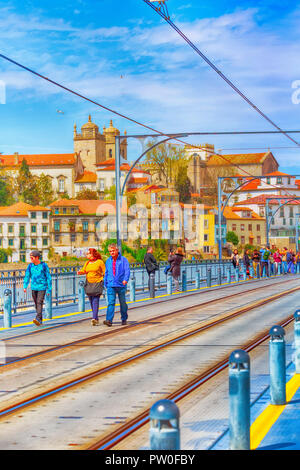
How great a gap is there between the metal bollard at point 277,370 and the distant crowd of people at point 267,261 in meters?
33.4

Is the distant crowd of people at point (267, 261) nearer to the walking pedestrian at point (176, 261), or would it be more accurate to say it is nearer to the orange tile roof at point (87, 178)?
the walking pedestrian at point (176, 261)

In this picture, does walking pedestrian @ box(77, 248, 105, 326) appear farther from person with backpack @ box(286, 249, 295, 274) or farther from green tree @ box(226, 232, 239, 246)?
green tree @ box(226, 232, 239, 246)

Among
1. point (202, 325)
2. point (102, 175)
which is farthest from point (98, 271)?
point (102, 175)

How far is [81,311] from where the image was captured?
21953 mm

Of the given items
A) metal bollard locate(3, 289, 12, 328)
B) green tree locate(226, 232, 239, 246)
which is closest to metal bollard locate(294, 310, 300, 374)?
metal bollard locate(3, 289, 12, 328)

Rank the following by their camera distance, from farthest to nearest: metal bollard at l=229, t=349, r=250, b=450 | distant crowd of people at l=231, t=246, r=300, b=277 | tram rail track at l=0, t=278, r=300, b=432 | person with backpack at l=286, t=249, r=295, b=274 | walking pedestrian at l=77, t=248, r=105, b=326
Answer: person with backpack at l=286, t=249, r=295, b=274
distant crowd of people at l=231, t=246, r=300, b=277
walking pedestrian at l=77, t=248, r=105, b=326
tram rail track at l=0, t=278, r=300, b=432
metal bollard at l=229, t=349, r=250, b=450

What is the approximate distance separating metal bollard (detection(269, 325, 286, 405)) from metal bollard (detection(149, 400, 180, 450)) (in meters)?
3.86

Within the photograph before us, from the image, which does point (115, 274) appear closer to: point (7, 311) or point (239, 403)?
point (7, 311)

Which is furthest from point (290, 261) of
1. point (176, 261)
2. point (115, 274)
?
point (115, 274)

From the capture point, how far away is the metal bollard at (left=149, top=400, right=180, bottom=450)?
4.66 m

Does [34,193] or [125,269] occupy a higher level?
[34,193]

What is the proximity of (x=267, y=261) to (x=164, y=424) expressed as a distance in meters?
43.5

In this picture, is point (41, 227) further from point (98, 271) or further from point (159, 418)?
point (159, 418)

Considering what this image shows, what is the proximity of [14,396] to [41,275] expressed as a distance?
7744 millimetres
